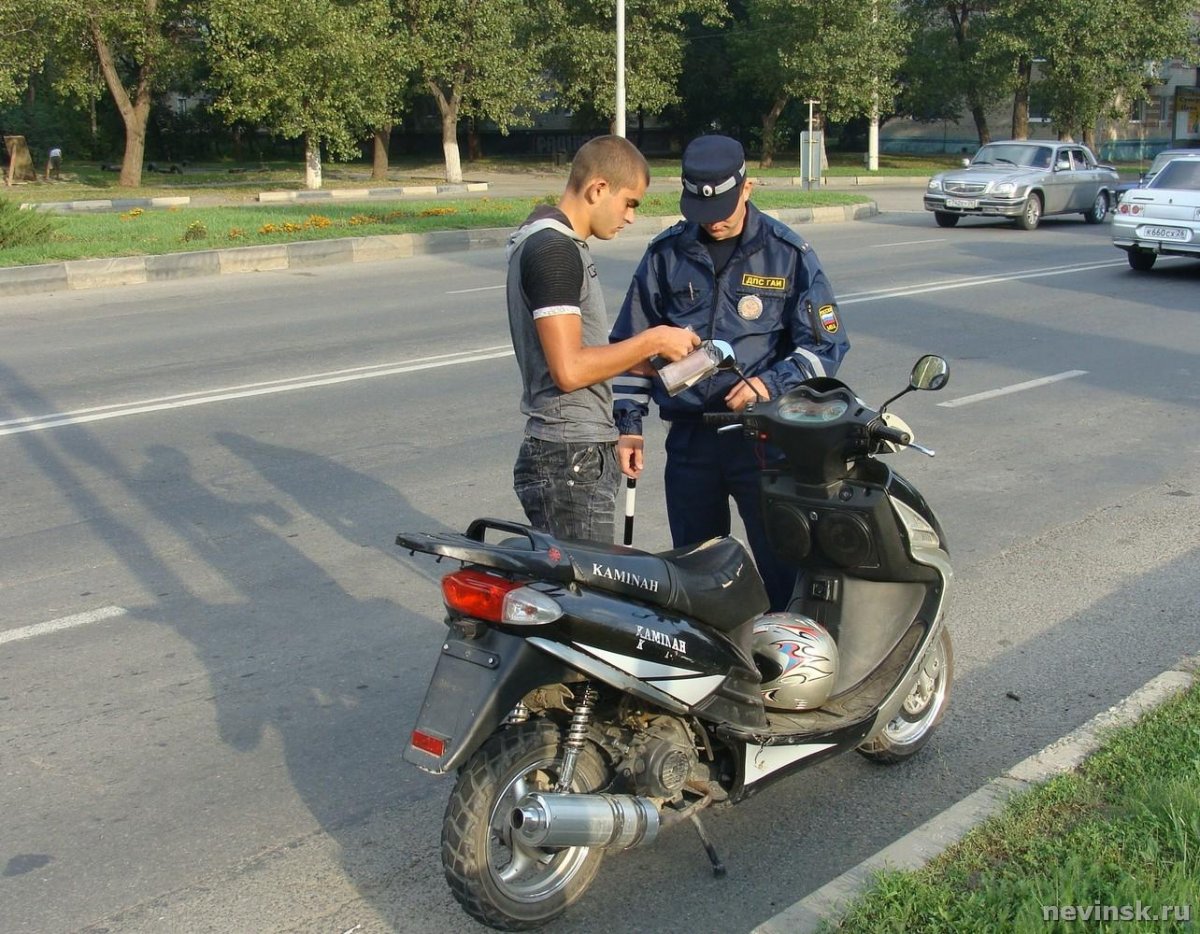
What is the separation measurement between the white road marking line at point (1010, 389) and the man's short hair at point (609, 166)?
6.03m

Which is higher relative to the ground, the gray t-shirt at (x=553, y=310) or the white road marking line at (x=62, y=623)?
the gray t-shirt at (x=553, y=310)

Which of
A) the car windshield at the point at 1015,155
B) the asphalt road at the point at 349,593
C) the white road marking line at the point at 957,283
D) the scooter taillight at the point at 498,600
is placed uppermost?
the car windshield at the point at 1015,155

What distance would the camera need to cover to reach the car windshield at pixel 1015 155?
24.0m

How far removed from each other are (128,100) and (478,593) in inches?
1232

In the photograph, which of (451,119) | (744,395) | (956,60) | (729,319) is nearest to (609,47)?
(451,119)

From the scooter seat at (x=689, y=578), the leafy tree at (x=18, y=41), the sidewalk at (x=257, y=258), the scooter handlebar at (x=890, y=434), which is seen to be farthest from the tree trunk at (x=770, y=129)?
the scooter seat at (x=689, y=578)

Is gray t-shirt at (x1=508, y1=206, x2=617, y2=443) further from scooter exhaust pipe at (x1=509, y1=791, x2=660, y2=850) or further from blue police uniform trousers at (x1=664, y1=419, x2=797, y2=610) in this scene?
scooter exhaust pipe at (x1=509, y1=791, x2=660, y2=850)

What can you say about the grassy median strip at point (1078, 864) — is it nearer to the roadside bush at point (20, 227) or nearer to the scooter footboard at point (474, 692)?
the scooter footboard at point (474, 692)

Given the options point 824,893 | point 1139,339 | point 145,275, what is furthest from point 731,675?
point 145,275

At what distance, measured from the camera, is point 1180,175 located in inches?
650

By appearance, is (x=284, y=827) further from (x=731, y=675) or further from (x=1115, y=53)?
(x=1115, y=53)

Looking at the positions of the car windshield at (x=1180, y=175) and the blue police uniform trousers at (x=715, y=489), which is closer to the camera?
the blue police uniform trousers at (x=715, y=489)

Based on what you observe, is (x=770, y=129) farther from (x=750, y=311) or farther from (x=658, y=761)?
(x=658, y=761)

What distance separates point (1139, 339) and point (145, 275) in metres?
11.1
